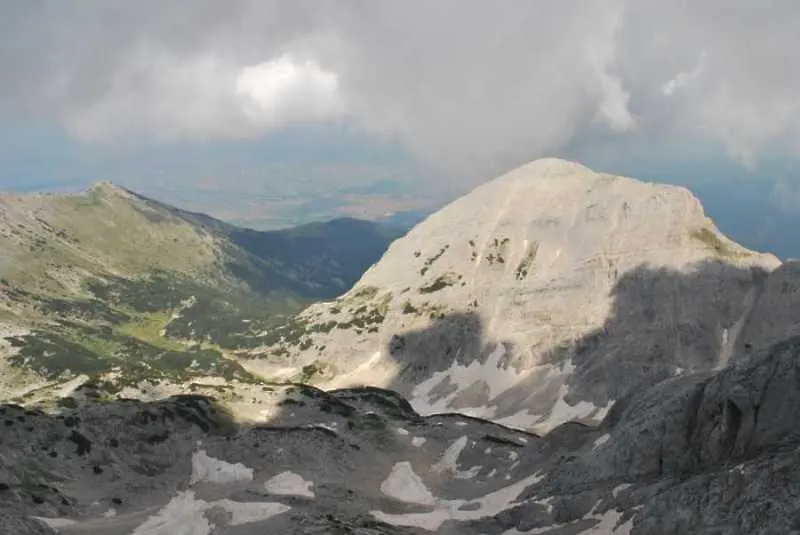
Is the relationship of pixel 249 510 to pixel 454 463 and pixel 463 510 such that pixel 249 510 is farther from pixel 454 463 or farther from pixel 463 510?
pixel 454 463

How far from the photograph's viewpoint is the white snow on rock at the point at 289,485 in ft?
366

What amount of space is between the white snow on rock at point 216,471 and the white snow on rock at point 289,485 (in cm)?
492

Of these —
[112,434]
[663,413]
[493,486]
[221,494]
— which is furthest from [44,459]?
[663,413]

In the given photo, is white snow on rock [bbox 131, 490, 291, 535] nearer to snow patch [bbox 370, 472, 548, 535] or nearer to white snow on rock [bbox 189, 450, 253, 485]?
white snow on rock [bbox 189, 450, 253, 485]

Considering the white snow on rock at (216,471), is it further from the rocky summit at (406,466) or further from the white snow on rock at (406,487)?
the white snow on rock at (406,487)

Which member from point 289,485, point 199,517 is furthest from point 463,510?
point 199,517

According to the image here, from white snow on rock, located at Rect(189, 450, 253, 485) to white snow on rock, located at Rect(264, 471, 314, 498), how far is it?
4919 mm

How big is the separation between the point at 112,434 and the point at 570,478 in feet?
264

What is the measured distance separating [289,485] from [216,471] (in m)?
15.7

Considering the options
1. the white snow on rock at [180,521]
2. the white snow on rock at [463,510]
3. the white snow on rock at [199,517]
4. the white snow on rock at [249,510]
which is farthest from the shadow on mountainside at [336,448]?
the white snow on rock at [463,510]

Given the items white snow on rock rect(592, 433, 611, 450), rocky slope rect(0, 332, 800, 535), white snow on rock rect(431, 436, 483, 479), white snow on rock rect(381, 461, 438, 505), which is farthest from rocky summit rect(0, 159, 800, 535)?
white snow on rock rect(592, 433, 611, 450)

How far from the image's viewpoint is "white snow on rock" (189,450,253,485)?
4727 inches

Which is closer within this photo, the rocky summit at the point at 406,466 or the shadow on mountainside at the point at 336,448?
the rocky summit at the point at 406,466

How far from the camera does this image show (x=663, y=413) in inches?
3551
